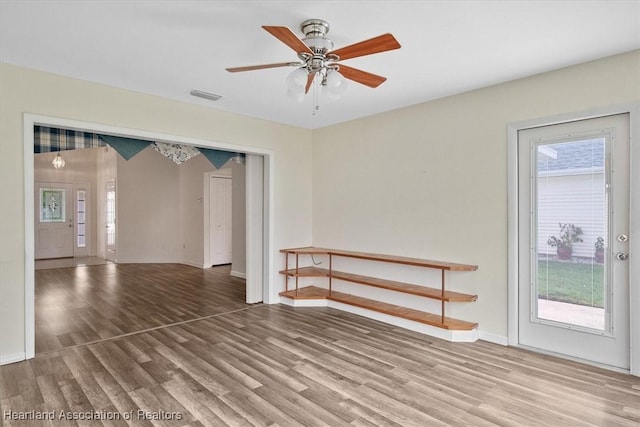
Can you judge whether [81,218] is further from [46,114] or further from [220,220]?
[46,114]

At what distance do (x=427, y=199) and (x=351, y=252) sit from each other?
1.28 m

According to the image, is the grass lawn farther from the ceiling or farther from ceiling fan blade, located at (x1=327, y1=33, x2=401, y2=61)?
ceiling fan blade, located at (x1=327, y1=33, x2=401, y2=61)

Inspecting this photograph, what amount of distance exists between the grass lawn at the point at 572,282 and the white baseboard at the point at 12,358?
4.60m

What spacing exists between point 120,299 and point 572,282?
5.47m

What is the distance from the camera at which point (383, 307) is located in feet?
13.7

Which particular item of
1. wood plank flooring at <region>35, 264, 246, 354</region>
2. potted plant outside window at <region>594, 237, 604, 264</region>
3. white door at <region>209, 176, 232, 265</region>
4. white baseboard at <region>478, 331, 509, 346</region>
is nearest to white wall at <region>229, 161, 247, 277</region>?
wood plank flooring at <region>35, 264, 246, 354</region>

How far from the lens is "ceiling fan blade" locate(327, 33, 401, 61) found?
6.33ft

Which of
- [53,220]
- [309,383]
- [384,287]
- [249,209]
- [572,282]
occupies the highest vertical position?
[249,209]

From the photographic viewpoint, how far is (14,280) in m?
3.02

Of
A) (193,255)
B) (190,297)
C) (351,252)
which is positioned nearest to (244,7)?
(351,252)

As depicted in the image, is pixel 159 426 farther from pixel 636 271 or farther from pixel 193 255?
pixel 193 255

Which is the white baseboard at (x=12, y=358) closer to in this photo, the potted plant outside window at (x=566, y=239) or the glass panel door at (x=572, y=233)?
the glass panel door at (x=572, y=233)

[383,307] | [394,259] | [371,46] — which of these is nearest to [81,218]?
[383,307]

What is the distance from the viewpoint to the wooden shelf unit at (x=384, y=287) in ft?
11.6
